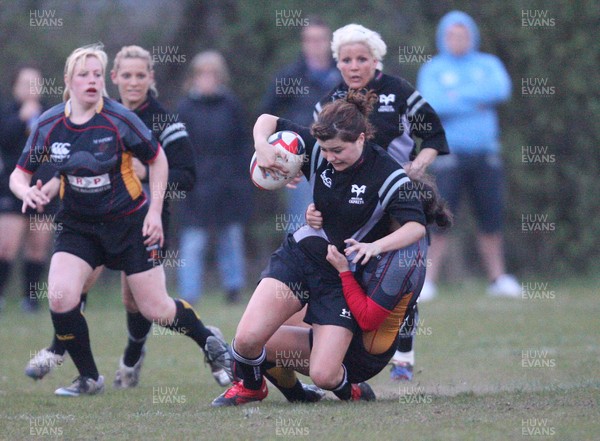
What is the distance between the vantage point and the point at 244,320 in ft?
17.1

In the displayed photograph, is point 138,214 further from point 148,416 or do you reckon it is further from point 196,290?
point 196,290

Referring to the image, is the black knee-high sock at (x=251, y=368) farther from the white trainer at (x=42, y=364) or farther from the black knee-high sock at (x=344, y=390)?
the white trainer at (x=42, y=364)

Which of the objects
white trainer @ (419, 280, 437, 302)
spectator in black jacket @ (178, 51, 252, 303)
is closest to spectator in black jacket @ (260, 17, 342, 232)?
spectator in black jacket @ (178, 51, 252, 303)

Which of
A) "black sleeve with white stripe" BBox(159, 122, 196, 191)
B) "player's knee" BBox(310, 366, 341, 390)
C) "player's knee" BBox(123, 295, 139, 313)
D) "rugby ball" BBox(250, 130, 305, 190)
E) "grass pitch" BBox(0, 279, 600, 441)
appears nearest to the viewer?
"grass pitch" BBox(0, 279, 600, 441)

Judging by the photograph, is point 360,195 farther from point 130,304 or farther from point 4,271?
point 4,271

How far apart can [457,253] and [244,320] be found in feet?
24.7

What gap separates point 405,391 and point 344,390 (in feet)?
2.26

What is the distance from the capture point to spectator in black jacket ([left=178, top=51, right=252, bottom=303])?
10672 millimetres

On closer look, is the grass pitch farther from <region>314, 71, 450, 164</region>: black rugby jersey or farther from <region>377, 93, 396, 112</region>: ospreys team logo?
<region>377, 93, 396, 112</region>: ospreys team logo

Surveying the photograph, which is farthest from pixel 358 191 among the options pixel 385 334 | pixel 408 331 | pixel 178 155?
pixel 178 155

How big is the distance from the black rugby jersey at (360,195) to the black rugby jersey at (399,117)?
0.74 meters

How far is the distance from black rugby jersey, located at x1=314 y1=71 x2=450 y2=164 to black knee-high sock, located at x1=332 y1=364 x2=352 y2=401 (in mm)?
1473

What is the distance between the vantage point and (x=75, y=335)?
578 cm

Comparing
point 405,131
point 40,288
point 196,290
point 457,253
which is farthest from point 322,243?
point 457,253
